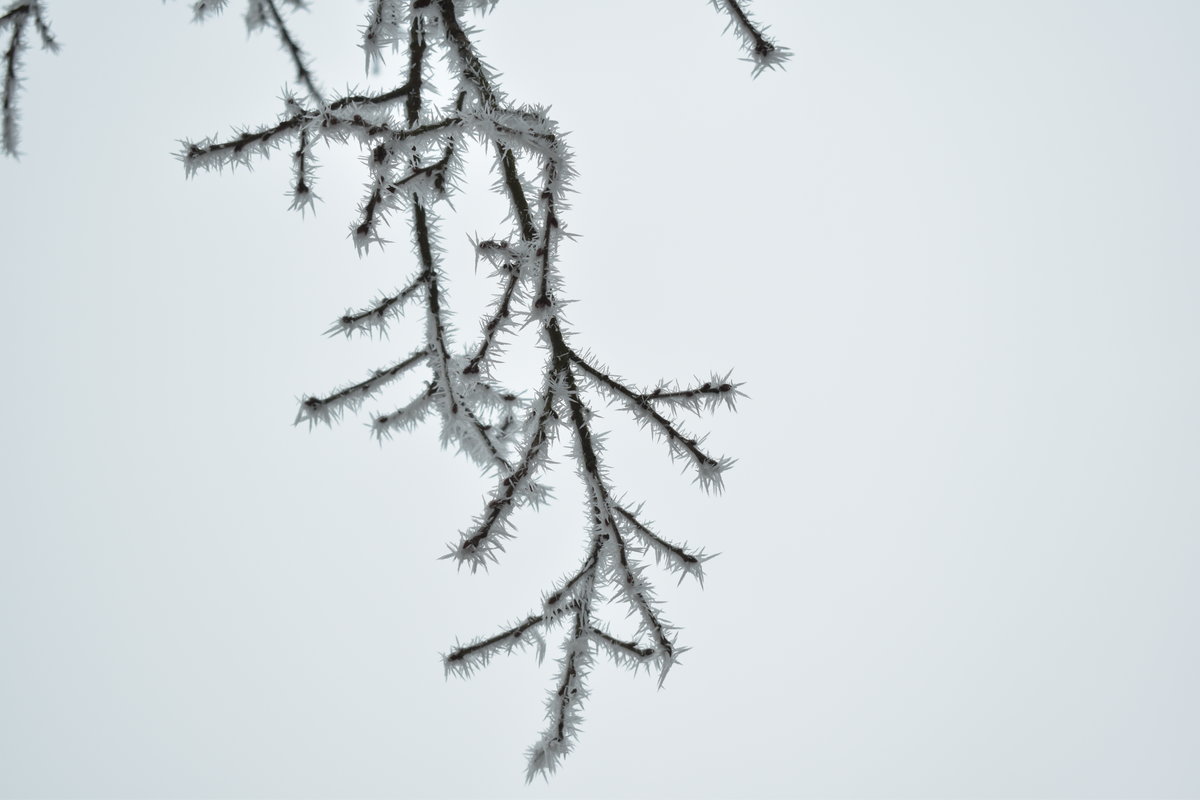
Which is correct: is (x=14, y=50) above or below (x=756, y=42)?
above

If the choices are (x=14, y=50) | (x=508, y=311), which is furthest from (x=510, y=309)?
(x=14, y=50)

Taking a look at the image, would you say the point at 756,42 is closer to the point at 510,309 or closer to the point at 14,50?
the point at 510,309

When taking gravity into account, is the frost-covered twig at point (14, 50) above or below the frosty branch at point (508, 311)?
above

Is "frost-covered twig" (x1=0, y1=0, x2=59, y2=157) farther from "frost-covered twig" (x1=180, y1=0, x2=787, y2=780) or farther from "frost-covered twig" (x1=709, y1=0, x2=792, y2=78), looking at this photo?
"frost-covered twig" (x1=709, y1=0, x2=792, y2=78)

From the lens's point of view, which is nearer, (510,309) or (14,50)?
(510,309)

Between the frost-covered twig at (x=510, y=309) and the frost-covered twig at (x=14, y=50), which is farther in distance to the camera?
the frost-covered twig at (x=14, y=50)

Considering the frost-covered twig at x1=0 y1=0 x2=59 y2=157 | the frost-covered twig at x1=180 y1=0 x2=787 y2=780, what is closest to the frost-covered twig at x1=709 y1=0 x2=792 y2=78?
the frost-covered twig at x1=180 y1=0 x2=787 y2=780

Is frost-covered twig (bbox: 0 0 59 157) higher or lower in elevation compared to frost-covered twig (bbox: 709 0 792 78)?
higher

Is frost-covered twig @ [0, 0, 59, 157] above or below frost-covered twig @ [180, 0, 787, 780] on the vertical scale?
above

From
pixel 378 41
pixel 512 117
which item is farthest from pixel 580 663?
pixel 378 41

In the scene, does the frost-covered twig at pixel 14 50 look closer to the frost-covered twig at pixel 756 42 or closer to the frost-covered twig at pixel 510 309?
the frost-covered twig at pixel 510 309

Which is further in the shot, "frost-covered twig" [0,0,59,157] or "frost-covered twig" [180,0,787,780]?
"frost-covered twig" [0,0,59,157]

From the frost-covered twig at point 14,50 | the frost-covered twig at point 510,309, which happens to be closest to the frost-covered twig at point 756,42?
the frost-covered twig at point 510,309

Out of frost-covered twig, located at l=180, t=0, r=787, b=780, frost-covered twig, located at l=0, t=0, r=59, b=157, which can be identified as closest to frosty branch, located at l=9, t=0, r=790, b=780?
frost-covered twig, located at l=180, t=0, r=787, b=780
